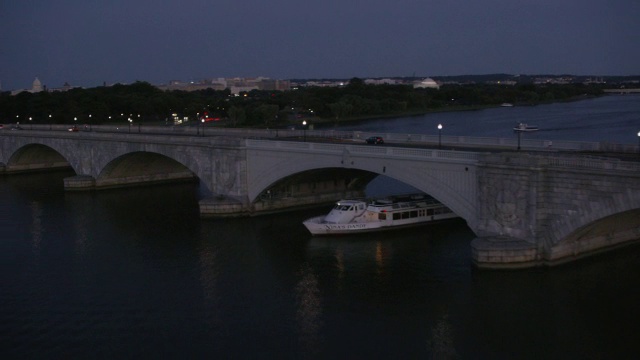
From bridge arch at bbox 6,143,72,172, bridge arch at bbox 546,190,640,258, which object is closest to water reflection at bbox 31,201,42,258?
bridge arch at bbox 6,143,72,172

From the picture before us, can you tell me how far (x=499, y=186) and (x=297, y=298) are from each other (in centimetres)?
794

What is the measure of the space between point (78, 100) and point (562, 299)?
9005 centimetres

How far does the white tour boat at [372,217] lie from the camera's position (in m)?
33.0

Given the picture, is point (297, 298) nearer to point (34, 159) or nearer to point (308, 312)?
point (308, 312)

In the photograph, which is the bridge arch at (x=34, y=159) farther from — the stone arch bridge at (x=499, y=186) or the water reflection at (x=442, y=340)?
the water reflection at (x=442, y=340)

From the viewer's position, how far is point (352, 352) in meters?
19.9

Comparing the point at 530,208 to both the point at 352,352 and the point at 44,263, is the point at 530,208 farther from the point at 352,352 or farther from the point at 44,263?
the point at 44,263

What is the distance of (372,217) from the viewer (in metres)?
33.3

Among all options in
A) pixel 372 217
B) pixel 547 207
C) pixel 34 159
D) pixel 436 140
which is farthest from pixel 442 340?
pixel 34 159

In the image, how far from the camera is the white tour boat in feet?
108

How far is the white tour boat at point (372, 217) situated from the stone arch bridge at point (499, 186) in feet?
7.45

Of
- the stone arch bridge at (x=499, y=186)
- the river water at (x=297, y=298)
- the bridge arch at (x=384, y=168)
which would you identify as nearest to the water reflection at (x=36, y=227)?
the river water at (x=297, y=298)

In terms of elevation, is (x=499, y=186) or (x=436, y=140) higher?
(x=436, y=140)

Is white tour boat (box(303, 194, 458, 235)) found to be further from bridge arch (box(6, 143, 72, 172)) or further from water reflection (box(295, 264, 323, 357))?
bridge arch (box(6, 143, 72, 172))
